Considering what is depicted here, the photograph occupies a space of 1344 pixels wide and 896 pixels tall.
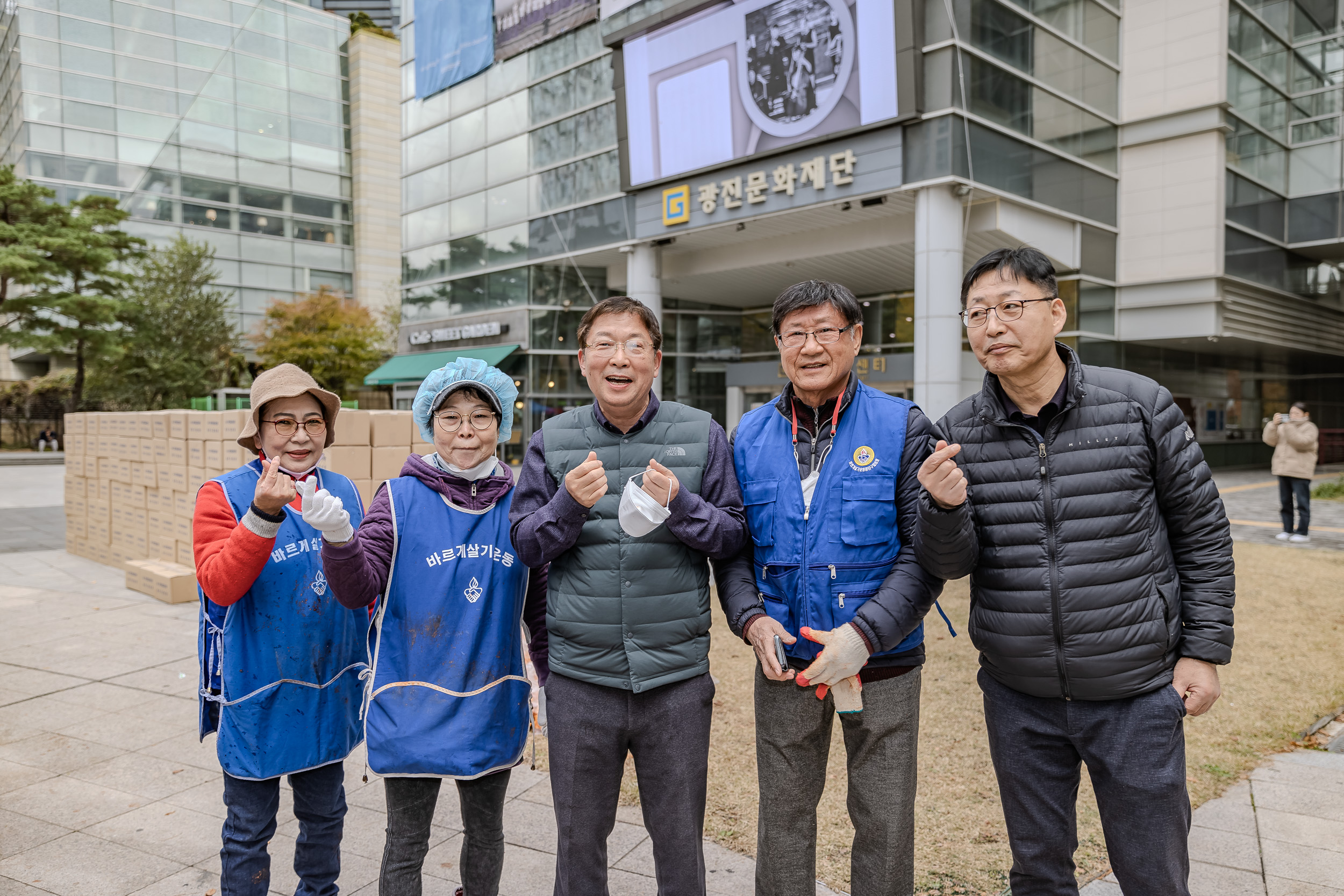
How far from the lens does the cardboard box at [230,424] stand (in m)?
7.31

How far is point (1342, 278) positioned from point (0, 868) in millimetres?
32137

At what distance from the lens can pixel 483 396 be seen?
257 cm

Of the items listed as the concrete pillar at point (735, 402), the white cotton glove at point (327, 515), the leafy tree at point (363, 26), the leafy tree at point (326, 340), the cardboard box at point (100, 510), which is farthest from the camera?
the leafy tree at point (363, 26)

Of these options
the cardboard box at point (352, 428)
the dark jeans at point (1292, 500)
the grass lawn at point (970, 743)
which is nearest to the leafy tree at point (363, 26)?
the cardboard box at point (352, 428)

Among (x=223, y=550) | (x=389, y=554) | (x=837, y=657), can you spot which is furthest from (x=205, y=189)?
(x=837, y=657)

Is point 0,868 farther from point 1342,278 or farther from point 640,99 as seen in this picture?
point 1342,278

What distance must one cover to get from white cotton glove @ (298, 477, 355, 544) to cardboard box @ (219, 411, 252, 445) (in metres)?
5.83

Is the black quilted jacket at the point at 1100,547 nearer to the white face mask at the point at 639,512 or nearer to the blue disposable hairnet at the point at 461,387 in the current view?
the white face mask at the point at 639,512

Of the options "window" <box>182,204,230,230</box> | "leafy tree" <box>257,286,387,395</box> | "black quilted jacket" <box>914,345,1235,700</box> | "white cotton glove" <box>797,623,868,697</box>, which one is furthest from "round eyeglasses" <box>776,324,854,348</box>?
"window" <box>182,204,230,230</box>

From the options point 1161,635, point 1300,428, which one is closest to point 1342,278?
point 1300,428

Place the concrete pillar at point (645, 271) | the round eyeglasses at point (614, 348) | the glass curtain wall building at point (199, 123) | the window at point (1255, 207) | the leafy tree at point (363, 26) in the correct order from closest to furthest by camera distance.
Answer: the round eyeglasses at point (614, 348) → the window at point (1255, 207) → the concrete pillar at point (645, 271) → the glass curtain wall building at point (199, 123) → the leafy tree at point (363, 26)

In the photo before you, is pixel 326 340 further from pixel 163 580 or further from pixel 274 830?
pixel 274 830

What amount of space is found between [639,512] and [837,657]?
70 cm

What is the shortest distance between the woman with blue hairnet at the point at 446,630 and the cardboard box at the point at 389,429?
521 centimetres
